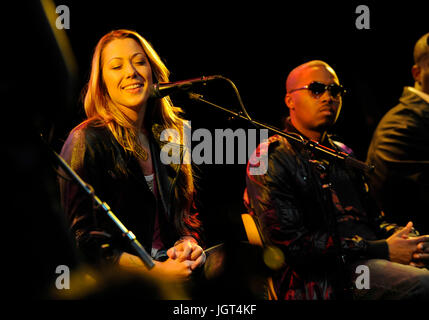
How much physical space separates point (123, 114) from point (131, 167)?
37 cm

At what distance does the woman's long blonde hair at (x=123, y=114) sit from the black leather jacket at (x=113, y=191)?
0.08m

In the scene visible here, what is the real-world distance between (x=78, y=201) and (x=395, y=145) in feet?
8.79

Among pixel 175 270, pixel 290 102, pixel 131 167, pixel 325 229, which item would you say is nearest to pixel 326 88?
pixel 290 102

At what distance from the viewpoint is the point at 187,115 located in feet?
12.1

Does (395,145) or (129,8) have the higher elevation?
(129,8)

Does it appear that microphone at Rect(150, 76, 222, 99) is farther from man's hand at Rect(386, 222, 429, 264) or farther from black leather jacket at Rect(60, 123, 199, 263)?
man's hand at Rect(386, 222, 429, 264)

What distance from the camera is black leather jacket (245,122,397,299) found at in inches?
110

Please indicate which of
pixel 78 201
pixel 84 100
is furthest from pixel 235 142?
pixel 78 201

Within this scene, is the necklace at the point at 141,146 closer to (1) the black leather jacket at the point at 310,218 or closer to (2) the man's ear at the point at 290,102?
(1) the black leather jacket at the point at 310,218

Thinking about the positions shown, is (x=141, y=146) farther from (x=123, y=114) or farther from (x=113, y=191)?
(x=113, y=191)

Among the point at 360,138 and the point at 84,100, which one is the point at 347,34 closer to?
the point at 360,138

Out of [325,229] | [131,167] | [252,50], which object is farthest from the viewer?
[252,50]

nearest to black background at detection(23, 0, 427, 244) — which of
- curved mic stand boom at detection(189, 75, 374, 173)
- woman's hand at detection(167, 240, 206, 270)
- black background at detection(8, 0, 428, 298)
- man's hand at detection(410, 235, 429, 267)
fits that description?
black background at detection(8, 0, 428, 298)

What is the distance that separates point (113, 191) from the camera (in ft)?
8.38
